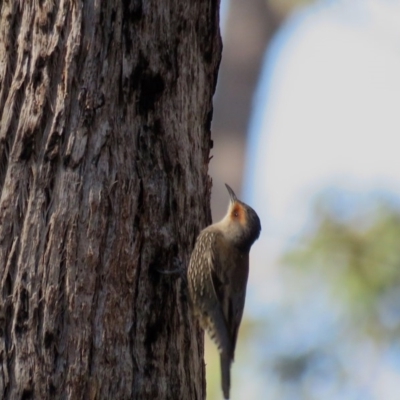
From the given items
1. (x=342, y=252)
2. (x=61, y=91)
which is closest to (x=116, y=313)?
(x=61, y=91)

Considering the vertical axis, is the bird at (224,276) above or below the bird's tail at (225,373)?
above

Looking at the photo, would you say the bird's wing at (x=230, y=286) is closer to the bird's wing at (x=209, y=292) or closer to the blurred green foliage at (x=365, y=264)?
the bird's wing at (x=209, y=292)

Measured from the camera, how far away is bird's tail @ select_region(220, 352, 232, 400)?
4613 mm

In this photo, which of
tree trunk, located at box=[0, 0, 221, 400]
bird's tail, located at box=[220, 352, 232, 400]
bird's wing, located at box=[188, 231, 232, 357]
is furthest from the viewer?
bird's wing, located at box=[188, 231, 232, 357]

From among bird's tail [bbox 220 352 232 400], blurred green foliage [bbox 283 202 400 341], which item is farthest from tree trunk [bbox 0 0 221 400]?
blurred green foliage [bbox 283 202 400 341]

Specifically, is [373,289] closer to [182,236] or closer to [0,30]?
[182,236]

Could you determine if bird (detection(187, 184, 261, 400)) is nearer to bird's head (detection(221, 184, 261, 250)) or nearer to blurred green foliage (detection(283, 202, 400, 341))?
bird's head (detection(221, 184, 261, 250))

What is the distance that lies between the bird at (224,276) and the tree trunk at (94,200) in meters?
0.36

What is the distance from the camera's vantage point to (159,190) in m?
4.22

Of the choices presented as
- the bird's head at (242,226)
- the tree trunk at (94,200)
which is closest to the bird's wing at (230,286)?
the bird's head at (242,226)

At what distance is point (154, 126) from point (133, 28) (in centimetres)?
42

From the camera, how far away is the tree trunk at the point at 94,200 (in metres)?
3.81

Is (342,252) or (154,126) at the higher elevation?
(154,126)

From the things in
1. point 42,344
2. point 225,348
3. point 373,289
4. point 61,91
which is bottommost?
point 373,289
